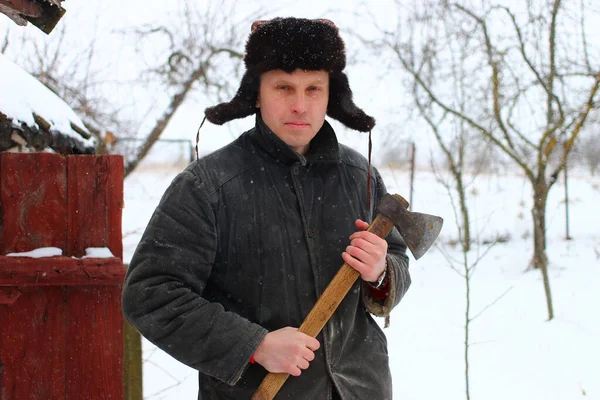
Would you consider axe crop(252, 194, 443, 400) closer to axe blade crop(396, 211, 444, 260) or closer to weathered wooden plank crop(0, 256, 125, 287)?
axe blade crop(396, 211, 444, 260)

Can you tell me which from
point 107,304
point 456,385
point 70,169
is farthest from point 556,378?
point 70,169

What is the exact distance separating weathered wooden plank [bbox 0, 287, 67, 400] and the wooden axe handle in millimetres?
1469

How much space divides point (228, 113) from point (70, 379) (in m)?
1.67

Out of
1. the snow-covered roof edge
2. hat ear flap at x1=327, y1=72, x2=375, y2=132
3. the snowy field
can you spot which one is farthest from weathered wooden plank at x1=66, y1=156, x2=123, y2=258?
the snowy field

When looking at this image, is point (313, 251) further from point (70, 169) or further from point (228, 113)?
point (70, 169)

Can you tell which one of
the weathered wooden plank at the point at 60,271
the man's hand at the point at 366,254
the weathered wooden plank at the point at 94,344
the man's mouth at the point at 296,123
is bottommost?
the weathered wooden plank at the point at 94,344

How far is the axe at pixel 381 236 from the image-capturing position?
157 centimetres

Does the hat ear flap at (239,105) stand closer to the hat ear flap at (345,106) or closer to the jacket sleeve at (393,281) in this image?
the hat ear flap at (345,106)

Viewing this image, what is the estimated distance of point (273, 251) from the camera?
5.42 feet

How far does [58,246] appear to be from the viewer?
2.62m

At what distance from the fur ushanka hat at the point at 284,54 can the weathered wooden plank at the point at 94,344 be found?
1.29 m

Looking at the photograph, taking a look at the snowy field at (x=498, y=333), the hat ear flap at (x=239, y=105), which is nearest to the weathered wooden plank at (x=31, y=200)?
the hat ear flap at (x=239, y=105)

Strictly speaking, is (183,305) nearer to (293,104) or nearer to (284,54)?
(293,104)

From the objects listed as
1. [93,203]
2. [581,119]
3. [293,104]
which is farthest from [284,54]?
[581,119]
